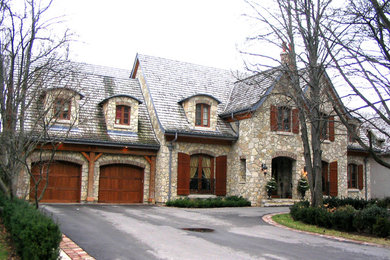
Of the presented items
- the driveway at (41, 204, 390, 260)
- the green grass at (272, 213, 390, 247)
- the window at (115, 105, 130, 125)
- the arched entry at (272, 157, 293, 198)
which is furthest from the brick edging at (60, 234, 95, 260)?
the arched entry at (272, 157, 293, 198)

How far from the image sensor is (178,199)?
62.8 ft

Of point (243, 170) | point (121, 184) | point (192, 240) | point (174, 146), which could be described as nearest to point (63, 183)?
point (121, 184)

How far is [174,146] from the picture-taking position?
1991 cm

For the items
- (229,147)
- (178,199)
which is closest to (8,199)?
(178,199)

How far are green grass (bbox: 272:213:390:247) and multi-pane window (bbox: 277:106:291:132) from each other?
6657mm

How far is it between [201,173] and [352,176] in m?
10.7

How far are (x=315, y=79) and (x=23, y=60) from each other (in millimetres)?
9549

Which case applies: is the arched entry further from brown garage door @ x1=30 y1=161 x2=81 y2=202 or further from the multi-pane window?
brown garage door @ x1=30 y1=161 x2=81 y2=202

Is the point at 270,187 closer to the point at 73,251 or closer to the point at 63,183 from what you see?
the point at 63,183

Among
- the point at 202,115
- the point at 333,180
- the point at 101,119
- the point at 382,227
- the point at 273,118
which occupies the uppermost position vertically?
the point at 202,115

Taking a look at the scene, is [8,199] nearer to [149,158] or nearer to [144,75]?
[149,158]

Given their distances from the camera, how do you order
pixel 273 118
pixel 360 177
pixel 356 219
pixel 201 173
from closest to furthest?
pixel 356 219
pixel 201 173
pixel 273 118
pixel 360 177

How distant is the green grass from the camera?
1102cm

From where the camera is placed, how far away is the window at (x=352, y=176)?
2511cm
